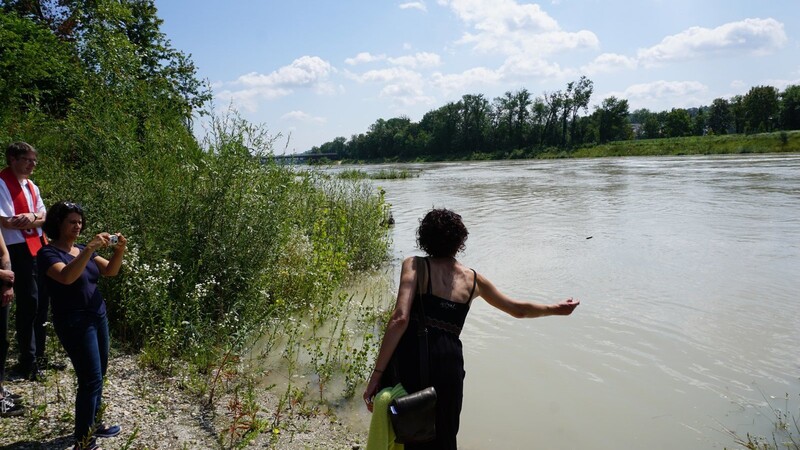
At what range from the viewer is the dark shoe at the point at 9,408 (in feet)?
12.3

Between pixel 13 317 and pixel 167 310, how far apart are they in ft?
6.21

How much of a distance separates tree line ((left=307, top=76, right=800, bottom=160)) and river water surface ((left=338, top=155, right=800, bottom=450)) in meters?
65.9

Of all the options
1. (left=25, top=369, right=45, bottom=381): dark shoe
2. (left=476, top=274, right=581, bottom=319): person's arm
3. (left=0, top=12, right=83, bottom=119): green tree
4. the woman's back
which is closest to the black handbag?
the woman's back

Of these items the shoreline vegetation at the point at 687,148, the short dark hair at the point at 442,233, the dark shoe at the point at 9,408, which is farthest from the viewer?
the shoreline vegetation at the point at 687,148

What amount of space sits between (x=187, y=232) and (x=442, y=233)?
421 centimetres

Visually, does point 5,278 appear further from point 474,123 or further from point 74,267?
point 474,123

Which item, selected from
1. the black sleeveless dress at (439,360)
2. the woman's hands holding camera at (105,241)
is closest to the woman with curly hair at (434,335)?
the black sleeveless dress at (439,360)

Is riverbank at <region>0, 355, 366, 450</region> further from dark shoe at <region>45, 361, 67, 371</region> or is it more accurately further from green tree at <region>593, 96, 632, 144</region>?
green tree at <region>593, 96, 632, 144</region>

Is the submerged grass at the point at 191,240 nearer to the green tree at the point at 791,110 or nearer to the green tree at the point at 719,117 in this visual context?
the green tree at the point at 791,110

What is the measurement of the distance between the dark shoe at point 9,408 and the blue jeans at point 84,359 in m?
0.78

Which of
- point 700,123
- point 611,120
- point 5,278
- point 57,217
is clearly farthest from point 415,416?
point 700,123

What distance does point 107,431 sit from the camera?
3.66 m

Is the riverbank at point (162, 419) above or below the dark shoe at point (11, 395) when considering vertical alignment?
below

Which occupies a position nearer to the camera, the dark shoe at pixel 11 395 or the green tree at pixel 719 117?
the dark shoe at pixel 11 395
